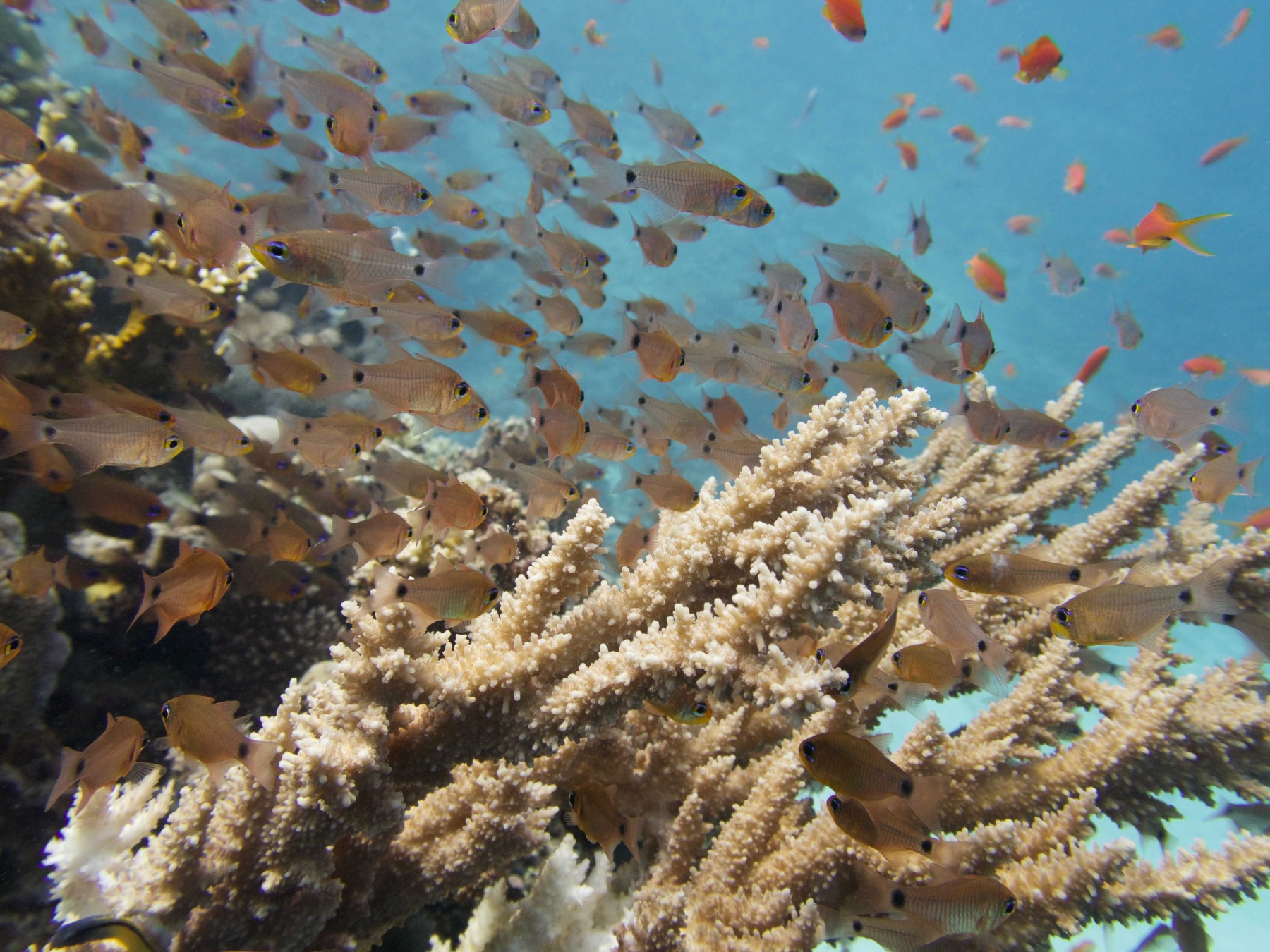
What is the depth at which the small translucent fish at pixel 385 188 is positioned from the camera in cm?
366

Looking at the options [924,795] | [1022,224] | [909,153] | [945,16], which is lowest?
[924,795]

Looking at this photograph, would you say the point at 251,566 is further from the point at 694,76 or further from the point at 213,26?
the point at 694,76

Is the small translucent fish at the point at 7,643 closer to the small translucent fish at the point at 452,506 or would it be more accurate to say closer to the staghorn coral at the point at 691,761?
the staghorn coral at the point at 691,761

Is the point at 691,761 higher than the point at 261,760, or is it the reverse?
the point at 691,761

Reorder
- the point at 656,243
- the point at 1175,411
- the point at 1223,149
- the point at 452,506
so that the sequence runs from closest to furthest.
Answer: the point at 452,506 → the point at 1175,411 → the point at 656,243 → the point at 1223,149

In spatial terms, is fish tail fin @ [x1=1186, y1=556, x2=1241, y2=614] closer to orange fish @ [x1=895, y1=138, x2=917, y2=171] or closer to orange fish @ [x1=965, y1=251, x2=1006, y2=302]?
orange fish @ [x1=965, y1=251, x2=1006, y2=302]

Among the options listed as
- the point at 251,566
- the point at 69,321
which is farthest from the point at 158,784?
the point at 69,321

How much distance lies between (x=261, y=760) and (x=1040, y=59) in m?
8.47

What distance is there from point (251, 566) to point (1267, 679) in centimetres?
604

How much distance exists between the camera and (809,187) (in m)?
4.92

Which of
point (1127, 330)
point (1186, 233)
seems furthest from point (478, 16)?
point (1127, 330)

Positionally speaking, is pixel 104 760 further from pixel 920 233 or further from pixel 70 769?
pixel 920 233

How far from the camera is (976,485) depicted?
4.43 metres

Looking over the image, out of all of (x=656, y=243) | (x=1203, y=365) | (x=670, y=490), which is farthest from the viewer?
(x=1203, y=365)
